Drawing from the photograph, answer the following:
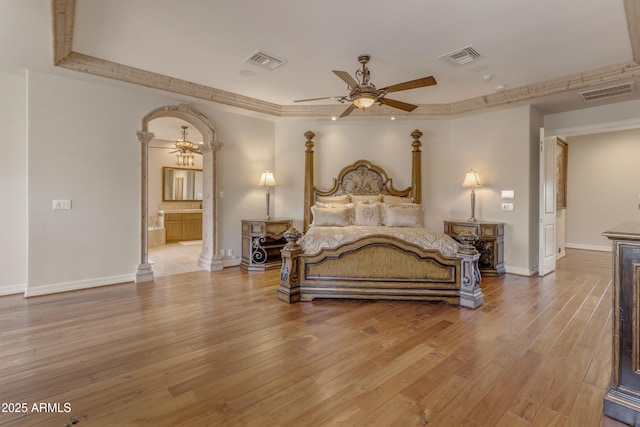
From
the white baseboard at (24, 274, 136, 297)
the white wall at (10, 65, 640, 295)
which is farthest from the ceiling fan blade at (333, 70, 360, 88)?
the white baseboard at (24, 274, 136, 297)

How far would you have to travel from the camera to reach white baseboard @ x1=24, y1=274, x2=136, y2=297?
3.76m

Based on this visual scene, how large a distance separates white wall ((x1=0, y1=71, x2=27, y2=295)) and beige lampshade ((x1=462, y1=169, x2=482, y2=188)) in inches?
256

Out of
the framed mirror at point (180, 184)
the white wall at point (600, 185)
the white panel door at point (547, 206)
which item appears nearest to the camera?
the white panel door at point (547, 206)

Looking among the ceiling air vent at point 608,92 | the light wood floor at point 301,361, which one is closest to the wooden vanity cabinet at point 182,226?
the light wood floor at point 301,361

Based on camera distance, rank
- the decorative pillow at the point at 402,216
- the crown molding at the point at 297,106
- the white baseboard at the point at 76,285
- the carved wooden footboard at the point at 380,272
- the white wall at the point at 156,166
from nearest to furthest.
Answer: the crown molding at the point at 297,106, the carved wooden footboard at the point at 380,272, the white baseboard at the point at 76,285, the decorative pillow at the point at 402,216, the white wall at the point at 156,166

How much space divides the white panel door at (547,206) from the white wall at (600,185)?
314 cm

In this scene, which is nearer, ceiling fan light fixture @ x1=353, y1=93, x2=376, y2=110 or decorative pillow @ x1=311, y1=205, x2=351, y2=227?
ceiling fan light fixture @ x1=353, y1=93, x2=376, y2=110

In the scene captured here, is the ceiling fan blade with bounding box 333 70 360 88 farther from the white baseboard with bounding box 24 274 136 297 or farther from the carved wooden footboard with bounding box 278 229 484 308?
the white baseboard with bounding box 24 274 136 297

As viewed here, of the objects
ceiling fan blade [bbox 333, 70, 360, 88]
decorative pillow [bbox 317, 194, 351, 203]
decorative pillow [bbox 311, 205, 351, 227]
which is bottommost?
decorative pillow [bbox 311, 205, 351, 227]

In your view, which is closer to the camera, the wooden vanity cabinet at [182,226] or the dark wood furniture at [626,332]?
the dark wood furniture at [626,332]

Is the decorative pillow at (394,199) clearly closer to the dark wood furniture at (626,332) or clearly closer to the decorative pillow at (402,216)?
the decorative pillow at (402,216)

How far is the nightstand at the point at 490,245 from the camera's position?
16.3 ft

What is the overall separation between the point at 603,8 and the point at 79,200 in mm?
6092

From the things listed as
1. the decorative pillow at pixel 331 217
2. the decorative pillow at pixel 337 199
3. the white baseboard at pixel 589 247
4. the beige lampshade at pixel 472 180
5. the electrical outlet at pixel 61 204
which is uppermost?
the beige lampshade at pixel 472 180
